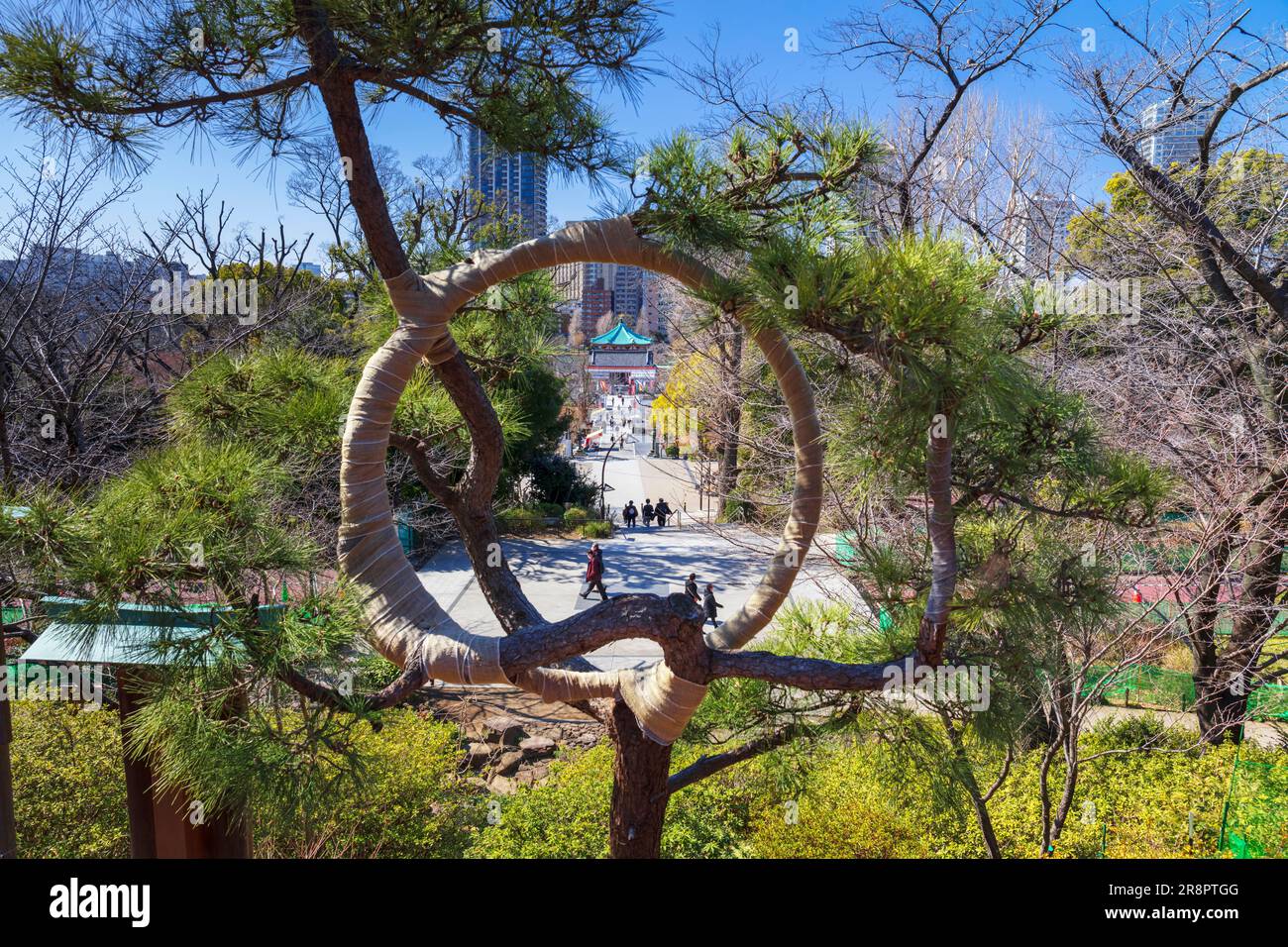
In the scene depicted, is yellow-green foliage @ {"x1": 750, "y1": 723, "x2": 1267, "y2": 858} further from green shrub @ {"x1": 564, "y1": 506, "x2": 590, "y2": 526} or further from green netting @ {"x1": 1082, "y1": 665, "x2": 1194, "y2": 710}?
green shrub @ {"x1": 564, "y1": 506, "x2": 590, "y2": 526}

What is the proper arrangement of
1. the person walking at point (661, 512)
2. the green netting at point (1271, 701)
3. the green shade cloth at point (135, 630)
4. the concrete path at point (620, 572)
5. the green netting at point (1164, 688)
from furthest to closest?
1. the person walking at point (661, 512)
2. the concrete path at point (620, 572)
3. the green netting at point (1164, 688)
4. the green netting at point (1271, 701)
5. the green shade cloth at point (135, 630)

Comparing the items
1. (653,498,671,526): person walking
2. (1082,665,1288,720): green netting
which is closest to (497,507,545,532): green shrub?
(653,498,671,526): person walking

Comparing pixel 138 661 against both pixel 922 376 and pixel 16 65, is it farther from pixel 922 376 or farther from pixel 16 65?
pixel 922 376

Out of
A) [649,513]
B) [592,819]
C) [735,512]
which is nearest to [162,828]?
[592,819]

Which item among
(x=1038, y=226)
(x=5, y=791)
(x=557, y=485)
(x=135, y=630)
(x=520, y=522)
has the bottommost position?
(x=5, y=791)

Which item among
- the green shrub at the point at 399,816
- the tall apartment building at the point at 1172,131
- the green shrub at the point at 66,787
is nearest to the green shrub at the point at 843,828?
the green shrub at the point at 399,816

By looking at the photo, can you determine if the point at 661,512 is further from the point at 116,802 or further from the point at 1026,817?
the point at 116,802

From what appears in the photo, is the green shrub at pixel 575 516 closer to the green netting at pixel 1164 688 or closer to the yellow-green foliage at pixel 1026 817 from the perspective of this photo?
the green netting at pixel 1164 688

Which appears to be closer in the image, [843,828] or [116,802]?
[116,802]
